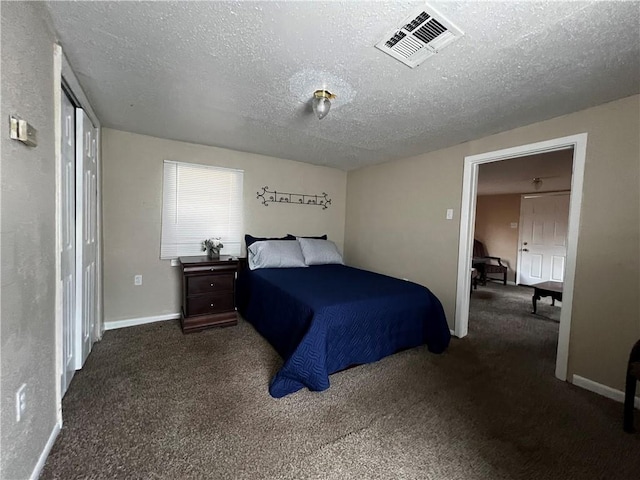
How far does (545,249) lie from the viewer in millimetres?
5535

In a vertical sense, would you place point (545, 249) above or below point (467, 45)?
below

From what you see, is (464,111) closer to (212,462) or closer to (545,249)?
(212,462)

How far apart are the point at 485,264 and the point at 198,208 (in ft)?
18.1

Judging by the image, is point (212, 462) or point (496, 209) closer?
point (212, 462)

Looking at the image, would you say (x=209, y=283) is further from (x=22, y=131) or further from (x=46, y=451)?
(x=22, y=131)

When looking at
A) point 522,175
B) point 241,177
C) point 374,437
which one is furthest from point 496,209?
point 374,437

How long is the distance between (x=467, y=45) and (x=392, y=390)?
2.18 meters

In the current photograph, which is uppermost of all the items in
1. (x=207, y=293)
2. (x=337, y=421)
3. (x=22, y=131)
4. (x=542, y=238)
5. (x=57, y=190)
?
(x=22, y=131)

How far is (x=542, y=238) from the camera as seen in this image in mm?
5598

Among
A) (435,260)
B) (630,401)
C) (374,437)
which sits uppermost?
(435,260)

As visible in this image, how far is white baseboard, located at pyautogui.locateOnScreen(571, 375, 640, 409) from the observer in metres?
1.89

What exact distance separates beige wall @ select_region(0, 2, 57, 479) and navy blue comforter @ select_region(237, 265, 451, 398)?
3.86 ft

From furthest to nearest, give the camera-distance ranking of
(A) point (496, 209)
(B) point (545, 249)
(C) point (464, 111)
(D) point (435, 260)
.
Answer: (A) point (496, 209) → (B) point (545, 249) → (D) point (435, 260) → (C) point (464, 111)

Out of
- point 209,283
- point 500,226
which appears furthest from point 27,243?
point 500,226
